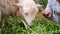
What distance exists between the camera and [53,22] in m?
1.51

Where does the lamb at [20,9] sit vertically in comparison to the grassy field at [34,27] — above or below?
above

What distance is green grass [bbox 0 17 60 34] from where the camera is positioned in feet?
4.73

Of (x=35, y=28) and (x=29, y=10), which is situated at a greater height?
(x=29, y=10)

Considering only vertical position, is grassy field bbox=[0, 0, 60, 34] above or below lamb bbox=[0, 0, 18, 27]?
below

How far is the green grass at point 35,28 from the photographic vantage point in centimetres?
144

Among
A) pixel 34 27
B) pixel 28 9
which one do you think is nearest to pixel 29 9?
pixel 28 9

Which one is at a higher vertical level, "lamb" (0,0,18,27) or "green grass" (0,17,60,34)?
"lamb" (0,0,18,27)

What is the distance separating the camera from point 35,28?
1.45 metres

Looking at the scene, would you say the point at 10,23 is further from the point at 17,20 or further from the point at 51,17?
the point at 51,17

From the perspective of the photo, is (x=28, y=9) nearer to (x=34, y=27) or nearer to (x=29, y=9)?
(x=29, y=9)

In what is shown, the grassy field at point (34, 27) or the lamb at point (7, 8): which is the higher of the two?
the lamb at point (7, 8)

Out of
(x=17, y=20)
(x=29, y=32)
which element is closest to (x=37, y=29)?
(x=29, y=32)

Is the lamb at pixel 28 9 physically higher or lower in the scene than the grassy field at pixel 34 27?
higher

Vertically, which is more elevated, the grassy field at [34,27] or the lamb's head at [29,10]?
the lamb's head at [29,10]
